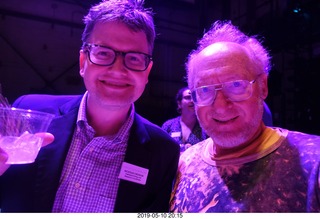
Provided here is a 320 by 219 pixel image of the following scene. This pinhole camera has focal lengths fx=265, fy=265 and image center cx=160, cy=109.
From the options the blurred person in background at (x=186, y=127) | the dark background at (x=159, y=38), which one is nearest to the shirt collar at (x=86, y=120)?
the blurred person in background at (x=186, y=127)

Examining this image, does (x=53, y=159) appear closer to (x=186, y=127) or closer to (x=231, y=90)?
(x=231, y=90)

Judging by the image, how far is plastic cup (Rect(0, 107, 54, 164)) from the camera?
1016mm

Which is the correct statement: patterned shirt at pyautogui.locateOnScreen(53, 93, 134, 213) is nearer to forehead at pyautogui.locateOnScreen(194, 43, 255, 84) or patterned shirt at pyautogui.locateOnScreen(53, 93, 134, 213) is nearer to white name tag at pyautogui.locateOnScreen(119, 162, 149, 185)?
white name tag at pyautogui.locateOnScreen(119, 162, 149, 185)

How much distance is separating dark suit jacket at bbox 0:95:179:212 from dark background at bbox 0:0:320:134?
17.5 feet

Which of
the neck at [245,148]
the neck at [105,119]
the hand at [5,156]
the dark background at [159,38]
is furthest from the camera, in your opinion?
the dark background at [159,38]

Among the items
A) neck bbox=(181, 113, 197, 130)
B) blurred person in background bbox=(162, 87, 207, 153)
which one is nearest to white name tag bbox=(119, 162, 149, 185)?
blurred person in background bbox=(162, 87, 207, 153)

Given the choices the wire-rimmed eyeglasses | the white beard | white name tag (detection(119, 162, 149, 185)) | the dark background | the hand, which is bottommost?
white name tag (detection(119, 162, 149, 185))

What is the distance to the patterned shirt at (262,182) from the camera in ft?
3.55

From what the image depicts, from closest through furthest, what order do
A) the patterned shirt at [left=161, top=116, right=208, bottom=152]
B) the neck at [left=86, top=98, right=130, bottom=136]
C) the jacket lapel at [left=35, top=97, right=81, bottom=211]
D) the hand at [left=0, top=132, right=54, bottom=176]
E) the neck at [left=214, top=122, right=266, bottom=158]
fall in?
the hand at [left=0, top=132, right=54, bottom=176] → the jacket lapel at [left=35, top=97, right=81, bottom=211] → the neck at [left=214, top=122, right=266, bottom=158] → the neck at [left=86, top=98, right=130, bottom=136] → the patterned shirt at [left=161, top=116, right=208, bottom=152]

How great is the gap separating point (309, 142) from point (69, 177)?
1.14m

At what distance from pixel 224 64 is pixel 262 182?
1.95 feet

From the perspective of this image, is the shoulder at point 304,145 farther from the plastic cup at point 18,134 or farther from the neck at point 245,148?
the plastic cup at point 18,134

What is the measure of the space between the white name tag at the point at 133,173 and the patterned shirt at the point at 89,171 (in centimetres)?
4

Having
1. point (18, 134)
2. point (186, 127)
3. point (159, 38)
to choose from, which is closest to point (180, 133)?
point (186, 127)
